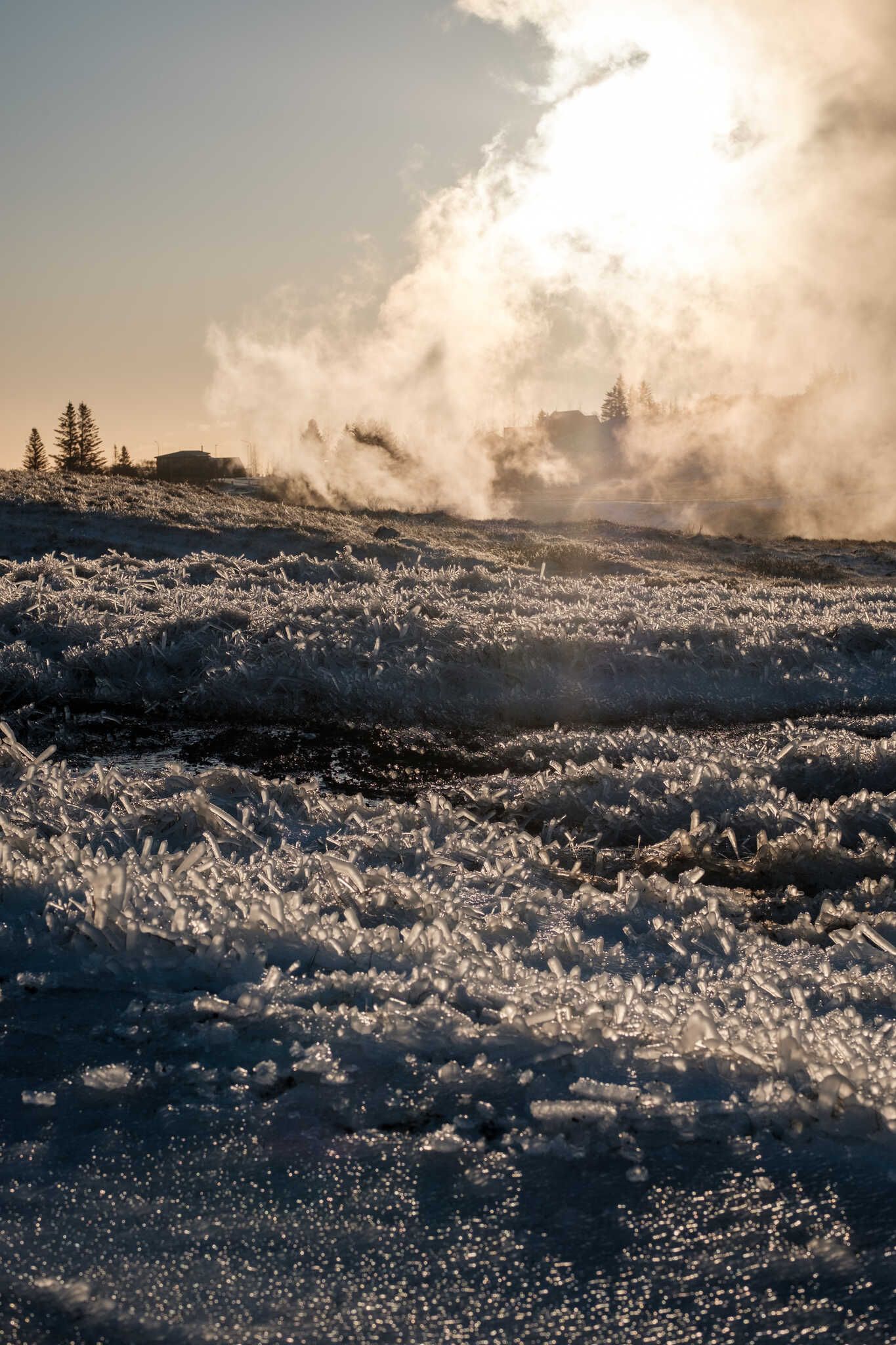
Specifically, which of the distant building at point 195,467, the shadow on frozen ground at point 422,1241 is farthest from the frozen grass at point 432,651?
the distant building at point 195,467

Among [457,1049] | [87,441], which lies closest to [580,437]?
[87,441]

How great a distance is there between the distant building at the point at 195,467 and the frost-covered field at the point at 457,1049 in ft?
213

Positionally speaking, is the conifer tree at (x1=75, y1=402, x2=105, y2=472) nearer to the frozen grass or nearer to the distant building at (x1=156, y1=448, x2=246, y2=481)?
the distant building at (x1=156, y1=448, x2=246, y2=481)

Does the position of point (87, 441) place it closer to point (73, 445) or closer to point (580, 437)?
point (73, 445)

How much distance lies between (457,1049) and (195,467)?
7293cm

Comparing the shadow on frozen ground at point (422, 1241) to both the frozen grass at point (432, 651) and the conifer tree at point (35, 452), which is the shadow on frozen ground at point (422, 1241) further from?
the conifer tree at point (35, 452)

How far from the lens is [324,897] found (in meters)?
3.21

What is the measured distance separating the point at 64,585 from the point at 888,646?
8.37 meters

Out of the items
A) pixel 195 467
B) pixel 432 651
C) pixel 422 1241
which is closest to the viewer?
pixel 422 1241

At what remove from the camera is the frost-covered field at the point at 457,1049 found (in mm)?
1524

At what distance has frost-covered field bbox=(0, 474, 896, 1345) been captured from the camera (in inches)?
60.0

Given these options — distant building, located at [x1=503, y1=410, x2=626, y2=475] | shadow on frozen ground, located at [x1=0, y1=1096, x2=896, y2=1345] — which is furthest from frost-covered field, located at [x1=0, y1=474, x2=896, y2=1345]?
distant building, located at [x1=503, y1=410, x2=626, y2=475]

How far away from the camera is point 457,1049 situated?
2.13 meters

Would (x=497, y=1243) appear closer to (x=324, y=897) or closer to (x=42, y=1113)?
(x=42, y=1113)
